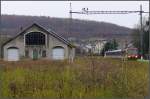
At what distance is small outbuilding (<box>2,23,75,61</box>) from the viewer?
6393 centimetres

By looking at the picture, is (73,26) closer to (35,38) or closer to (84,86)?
(35,38)

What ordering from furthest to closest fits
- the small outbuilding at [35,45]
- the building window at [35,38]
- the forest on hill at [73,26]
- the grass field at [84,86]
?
the building window at [35,38] < the small outbuilding at [35,45] < the forest on hill at [73,26] < the grass field at [84,86]

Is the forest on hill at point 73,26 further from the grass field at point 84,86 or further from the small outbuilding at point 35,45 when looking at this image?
the grass field at point 84,86

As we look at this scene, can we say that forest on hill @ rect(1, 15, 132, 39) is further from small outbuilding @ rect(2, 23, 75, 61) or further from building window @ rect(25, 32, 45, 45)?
building window @ rect(25, 32, 45, 45)

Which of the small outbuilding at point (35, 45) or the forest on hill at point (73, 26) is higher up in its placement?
the forest on hill at point (73, 26)

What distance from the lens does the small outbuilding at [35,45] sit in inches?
2517

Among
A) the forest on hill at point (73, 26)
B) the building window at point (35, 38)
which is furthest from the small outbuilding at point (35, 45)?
the forest on hill at point (73, 26)

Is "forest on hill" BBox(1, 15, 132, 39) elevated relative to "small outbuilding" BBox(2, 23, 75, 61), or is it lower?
elevated

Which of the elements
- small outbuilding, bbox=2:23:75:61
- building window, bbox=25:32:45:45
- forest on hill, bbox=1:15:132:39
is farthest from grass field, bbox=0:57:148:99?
building window, bbox=25:32:45:45

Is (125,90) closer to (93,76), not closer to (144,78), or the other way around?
(144,78)

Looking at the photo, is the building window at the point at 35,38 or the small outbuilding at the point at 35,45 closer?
the small outbuilding at the point at 35,45

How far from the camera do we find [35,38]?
65562 millimetres

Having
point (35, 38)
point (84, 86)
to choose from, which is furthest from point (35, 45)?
point (84, 86)

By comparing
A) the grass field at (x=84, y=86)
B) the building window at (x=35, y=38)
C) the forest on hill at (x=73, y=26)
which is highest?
the forest on hill at (x=73, y=26)
